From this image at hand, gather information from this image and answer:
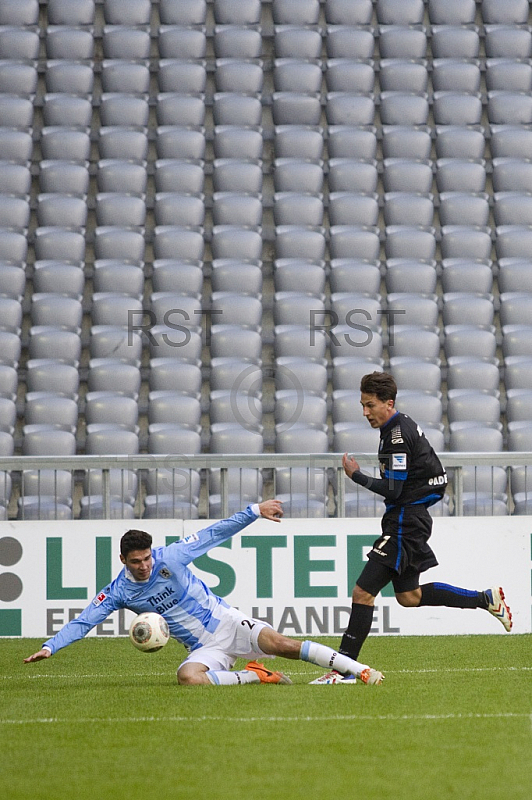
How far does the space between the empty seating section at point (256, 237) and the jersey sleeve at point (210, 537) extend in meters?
3.27

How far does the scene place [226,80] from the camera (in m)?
14.2

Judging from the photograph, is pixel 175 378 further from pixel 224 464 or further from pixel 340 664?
pixel 340 664

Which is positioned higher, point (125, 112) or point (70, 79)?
point (70, 79)

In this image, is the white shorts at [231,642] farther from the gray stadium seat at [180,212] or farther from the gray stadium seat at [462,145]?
the gray stadium seat at [462,145]

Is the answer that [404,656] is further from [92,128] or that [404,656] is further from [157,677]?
[92,128]

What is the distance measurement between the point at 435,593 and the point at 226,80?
30.4ft

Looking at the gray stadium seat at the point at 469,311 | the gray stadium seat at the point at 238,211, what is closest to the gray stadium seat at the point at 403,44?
the gray stadium seat at the point at 238,211

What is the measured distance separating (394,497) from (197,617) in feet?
4.18

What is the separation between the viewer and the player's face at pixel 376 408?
626 cm

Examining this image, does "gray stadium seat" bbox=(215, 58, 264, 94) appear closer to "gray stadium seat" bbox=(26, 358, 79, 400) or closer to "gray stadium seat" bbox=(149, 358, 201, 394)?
"gray stadium seat" bbox=(149, 358, 201, 394)

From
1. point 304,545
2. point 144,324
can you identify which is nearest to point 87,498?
point 304,545

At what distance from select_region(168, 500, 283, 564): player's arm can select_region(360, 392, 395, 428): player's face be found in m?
0.77

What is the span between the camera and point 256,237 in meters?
12.9

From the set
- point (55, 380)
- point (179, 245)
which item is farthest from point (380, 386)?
point (179, 245)
